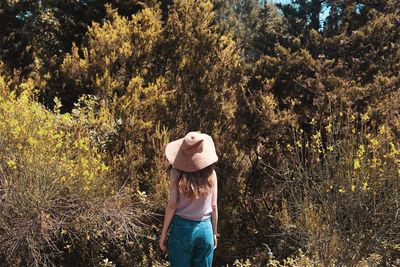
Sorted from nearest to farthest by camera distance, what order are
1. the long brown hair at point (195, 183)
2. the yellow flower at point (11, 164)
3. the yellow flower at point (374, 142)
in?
the long brown hair at point (195, 183) → the yellow flower at point (11, 164) → the yellow flower at point (374, 142)

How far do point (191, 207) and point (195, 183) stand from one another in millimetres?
177

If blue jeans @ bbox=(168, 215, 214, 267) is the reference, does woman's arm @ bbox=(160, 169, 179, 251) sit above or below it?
above

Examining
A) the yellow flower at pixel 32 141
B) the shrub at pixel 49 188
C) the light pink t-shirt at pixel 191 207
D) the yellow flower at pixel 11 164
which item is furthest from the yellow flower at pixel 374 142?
the yellow flower at pixel 11 164

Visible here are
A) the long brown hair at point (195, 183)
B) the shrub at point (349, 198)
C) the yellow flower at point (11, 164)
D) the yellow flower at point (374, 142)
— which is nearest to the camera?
the long brown hair at point (195, 183)

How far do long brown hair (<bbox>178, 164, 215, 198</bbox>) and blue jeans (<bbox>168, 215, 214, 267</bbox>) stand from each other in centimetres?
22

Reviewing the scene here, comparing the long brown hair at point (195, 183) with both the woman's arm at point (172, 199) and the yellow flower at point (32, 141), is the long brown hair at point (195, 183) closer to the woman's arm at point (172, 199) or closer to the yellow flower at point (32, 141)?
the woman's arm at point (172, 199)

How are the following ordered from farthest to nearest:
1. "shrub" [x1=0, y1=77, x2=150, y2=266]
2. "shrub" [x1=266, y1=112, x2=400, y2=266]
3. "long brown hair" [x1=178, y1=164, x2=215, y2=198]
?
"shrub" [x1=266, y1=112, x2=400, y2=266] < "shrub" [x1=0, y1=77, x2=150, y2=266] < "long brown hair" [x1=178, y1=164, x2=215, y2=198]

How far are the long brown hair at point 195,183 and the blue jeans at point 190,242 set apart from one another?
8.5 inches

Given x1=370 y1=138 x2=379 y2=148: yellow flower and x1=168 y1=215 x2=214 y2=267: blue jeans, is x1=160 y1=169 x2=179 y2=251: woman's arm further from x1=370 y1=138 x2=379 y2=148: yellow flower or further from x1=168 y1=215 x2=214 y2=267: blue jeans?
x1=370 y1=138 x2=379 y2=148: yellow flower

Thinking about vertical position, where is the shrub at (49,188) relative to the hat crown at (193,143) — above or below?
below

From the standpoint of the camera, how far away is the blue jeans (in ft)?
11.0

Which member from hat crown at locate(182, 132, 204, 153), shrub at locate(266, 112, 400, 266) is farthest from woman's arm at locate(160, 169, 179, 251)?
shrub at locate(266, 112, 400, 266)

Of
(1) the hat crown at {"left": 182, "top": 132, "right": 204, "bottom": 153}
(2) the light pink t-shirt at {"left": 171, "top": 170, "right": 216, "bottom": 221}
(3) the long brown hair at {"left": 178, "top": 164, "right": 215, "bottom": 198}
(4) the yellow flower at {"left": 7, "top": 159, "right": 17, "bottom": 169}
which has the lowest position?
(2) the light pink t-shirt at {"left": 171, "top": 170, "right": 216, "bottom": 221}

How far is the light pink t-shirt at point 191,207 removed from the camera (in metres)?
3.37
